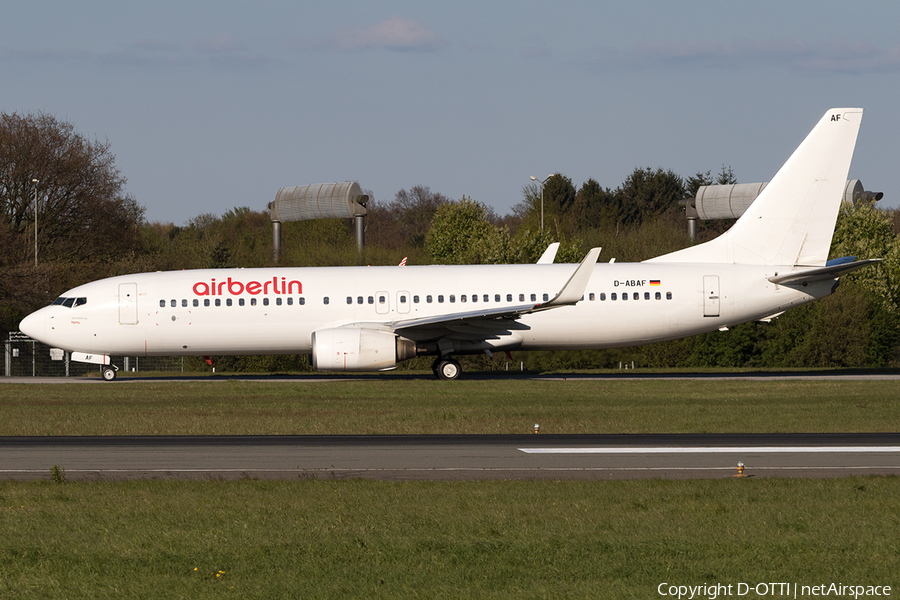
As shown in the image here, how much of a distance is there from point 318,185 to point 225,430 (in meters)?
40.9

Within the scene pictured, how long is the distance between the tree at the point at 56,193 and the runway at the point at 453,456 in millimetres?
50960

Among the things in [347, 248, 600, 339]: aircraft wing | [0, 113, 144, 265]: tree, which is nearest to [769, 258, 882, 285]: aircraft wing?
[347, 248, 600, 339]: aircraft wing

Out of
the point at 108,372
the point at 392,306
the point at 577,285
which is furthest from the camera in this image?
the point at 108,372

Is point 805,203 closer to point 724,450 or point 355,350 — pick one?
point 355,350

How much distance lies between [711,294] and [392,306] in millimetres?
10144

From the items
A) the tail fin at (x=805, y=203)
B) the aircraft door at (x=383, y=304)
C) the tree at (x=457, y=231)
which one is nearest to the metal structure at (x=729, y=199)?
the tree at (x=457, y=231)

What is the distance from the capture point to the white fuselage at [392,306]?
31734 mm

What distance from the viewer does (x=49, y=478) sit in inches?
521

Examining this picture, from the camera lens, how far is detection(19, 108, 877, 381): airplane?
31.6 m

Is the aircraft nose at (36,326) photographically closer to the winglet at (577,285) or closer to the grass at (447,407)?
the grass at (447,407)

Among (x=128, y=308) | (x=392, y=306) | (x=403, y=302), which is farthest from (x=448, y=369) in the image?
(x=128, y=308)

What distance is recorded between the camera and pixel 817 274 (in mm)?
30531

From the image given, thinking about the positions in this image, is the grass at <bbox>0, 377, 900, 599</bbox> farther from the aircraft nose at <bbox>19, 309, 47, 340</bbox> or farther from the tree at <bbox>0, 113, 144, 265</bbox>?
the tree at <bbox>0, 113, 144, 265</bbox>
